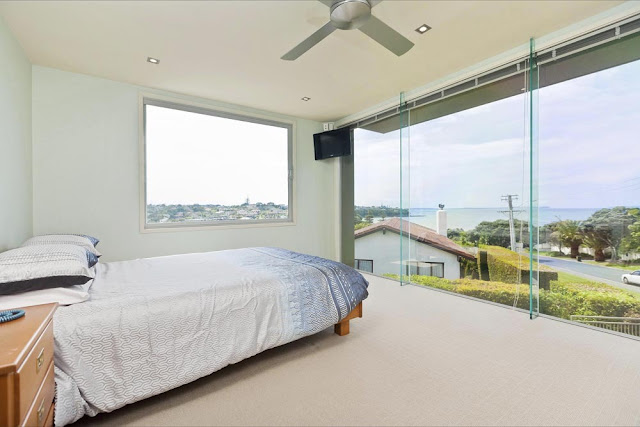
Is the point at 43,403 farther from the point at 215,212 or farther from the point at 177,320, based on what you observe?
the point at 215,212

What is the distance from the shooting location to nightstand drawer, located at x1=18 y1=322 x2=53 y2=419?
2.90ft

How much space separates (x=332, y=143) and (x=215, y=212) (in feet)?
6.90

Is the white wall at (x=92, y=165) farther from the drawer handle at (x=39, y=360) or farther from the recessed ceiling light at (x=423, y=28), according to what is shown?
the recessed ceiling light at (x=423, y=28)

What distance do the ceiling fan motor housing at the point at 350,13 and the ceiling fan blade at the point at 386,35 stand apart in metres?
0.05

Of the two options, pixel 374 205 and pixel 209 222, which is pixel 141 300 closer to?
pixel 209 222

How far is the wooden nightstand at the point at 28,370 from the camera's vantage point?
83cm

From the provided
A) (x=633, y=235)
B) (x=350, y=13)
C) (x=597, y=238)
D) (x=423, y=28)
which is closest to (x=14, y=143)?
(x=350, y=13)

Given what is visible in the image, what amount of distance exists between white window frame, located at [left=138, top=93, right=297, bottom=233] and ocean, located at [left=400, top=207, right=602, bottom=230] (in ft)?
6.45

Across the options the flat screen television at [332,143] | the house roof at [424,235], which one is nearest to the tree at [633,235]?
the house roof at [424,235]

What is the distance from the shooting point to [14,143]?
2.39 metres

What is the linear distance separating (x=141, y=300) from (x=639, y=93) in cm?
368

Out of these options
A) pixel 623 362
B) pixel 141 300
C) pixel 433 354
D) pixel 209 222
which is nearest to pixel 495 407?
pixel 433 354

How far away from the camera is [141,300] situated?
1.57 metres

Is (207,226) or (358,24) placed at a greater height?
(358,24)
